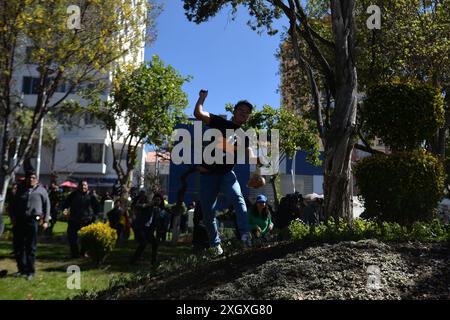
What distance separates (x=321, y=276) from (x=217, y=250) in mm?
1733

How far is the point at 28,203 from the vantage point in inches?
286

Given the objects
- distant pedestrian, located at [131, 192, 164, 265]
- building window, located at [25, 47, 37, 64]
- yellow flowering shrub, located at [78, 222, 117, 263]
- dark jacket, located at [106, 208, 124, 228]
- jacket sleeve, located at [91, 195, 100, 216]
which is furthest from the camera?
dark jacket, located at [106, 208, 124, 228]

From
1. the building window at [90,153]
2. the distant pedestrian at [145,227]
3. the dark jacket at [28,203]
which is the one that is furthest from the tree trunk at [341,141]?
the building window at [90,153]

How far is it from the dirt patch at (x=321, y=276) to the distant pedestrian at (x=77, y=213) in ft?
19.9

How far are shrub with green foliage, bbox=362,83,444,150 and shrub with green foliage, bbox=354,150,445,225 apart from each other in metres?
0.68

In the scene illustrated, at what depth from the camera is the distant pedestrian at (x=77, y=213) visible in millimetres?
10281

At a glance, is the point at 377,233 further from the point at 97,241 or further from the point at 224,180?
the point at 97,241

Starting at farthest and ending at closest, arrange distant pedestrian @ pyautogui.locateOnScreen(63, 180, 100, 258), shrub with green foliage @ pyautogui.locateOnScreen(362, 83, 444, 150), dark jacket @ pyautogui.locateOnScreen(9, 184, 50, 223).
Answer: distant pedestrian @ pyautogui.locateOnScreen(63, 180, 100, 258) → dark jacket @ pyautogui.locateOnScreen(9, 184, 50, 223) → shrub with green foliage @ pyautogui.locateOnScreen(362, 83, 444, 150)

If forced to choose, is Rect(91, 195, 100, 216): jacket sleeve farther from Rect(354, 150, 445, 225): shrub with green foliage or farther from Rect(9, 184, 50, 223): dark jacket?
Rect(354, 150, 445, 225): shrub with green foliage

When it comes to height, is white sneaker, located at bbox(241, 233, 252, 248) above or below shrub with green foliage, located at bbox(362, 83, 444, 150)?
below

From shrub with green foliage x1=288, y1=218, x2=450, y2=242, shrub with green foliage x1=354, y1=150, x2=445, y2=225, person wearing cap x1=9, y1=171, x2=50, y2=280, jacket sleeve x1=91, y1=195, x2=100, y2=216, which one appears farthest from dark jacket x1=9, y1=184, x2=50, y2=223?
shrub with green foliage x1=354, y1=150, x2=445, y2=225

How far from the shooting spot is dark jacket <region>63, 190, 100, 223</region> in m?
10.3

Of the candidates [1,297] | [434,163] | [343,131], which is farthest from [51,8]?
[434,163]

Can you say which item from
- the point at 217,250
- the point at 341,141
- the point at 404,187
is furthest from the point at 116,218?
the point at 404,187
